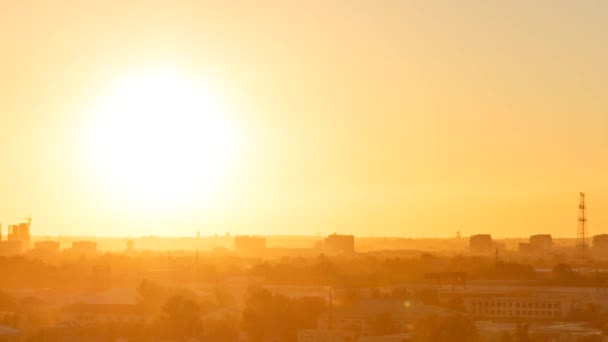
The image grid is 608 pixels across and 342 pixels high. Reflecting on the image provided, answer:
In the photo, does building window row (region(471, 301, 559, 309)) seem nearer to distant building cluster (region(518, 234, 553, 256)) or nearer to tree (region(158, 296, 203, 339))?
tree (region(158, 296, 203, 339))

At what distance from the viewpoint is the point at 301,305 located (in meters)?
55.2

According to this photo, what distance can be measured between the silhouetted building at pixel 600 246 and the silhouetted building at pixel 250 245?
42173 mm

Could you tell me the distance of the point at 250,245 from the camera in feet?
558

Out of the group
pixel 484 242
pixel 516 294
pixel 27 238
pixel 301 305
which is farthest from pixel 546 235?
pixel 301 305

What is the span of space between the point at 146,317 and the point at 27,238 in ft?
345

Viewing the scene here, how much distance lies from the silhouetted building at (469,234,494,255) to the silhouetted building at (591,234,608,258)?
514 inches

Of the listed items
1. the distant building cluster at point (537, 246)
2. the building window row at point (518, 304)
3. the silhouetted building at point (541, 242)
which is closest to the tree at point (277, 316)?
the building window row at point (518, 304)

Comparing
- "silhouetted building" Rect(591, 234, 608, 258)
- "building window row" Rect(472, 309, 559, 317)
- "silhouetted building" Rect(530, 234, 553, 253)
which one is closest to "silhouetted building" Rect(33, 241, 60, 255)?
"silhouetted building" Rect(530, 234, 553, 253)

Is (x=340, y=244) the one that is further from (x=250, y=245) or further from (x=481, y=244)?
(x=481, y=244)

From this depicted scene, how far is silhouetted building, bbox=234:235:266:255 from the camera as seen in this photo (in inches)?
6619

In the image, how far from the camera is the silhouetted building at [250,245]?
168 m

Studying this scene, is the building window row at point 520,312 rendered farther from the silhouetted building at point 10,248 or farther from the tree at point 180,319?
the silhouetted building at point 10,248

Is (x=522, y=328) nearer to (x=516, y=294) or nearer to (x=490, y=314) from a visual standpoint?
(x=490, y=314)

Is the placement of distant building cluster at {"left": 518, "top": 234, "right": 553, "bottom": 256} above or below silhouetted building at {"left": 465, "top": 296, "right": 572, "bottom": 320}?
above
